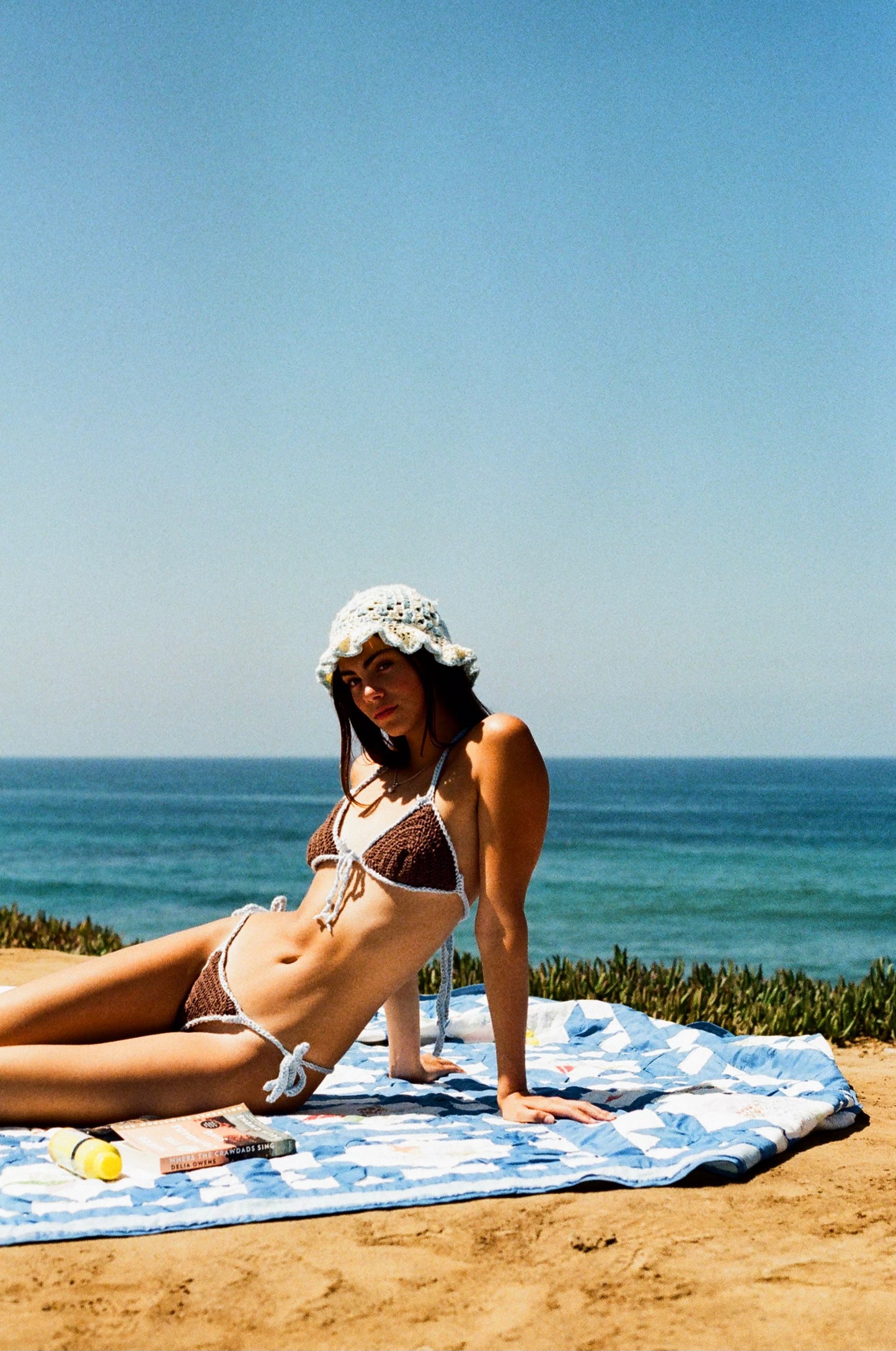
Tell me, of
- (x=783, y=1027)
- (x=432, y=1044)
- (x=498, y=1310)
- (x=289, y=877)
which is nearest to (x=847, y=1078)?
(x=783, y=1027)

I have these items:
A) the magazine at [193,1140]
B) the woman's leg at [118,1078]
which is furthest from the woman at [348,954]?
the magazine at [193,1140]

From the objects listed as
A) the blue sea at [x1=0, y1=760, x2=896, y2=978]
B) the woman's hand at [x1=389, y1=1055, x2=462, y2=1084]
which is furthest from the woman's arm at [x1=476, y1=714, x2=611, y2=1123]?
the blue sea at [x1=0, y1=760, x2=896, y2=978]

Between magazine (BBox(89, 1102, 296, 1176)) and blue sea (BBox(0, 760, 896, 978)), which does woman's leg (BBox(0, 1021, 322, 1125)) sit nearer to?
magazine (BBox(89, 1102, 296, 1176))

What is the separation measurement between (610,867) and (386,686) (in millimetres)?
43205

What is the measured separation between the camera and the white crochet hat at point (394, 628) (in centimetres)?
466

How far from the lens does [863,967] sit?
2550 cm

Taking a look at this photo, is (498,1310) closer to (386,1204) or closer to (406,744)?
(386,1204)

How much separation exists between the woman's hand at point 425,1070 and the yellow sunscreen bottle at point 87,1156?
1.71m

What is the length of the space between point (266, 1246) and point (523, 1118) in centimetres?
137

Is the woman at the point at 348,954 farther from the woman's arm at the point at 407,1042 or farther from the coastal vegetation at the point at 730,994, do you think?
the coastal vegetation at the point at 730,994

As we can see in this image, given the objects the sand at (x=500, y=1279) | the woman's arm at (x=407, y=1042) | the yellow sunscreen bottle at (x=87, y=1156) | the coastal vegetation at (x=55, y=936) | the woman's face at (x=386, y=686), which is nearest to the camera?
the sand at (x=500, y=1279)

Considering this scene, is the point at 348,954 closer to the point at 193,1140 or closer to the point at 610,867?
the point at 193,1140

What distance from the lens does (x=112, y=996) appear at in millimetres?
A: 4613

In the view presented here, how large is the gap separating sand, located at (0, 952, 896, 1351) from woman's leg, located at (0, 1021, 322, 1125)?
0.88m
